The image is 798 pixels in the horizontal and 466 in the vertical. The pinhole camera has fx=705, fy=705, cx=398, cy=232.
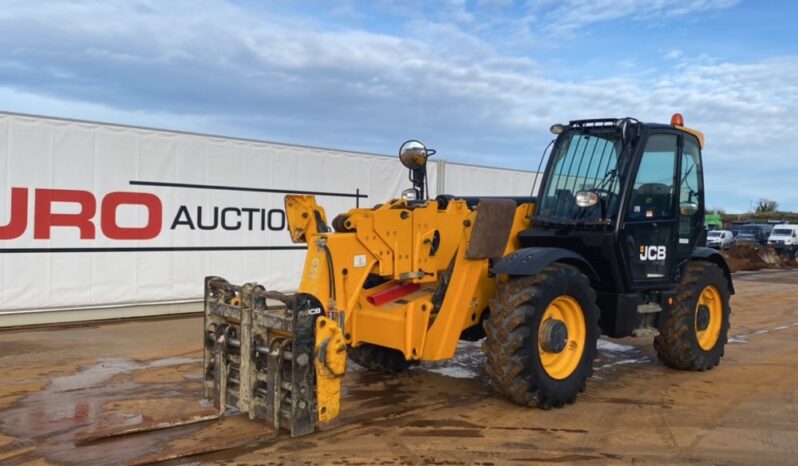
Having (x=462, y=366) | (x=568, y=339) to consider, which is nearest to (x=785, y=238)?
(x=462, y=366)

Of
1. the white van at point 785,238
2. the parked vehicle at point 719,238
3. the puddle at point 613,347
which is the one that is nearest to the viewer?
the puddle at point 613,347

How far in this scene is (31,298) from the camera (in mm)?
9859

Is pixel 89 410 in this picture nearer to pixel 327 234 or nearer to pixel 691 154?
pixel 327 234

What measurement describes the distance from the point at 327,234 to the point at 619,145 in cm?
301

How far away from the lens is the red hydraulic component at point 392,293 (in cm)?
596

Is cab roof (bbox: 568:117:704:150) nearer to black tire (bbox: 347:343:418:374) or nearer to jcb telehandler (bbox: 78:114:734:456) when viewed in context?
jcb telehandler (bbox: 78:114:734:456)

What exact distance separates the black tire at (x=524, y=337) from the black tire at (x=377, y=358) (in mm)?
1547

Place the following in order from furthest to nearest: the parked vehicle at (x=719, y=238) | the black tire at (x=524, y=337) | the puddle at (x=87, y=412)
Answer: the parked vehicle at (x=719, y=238) → the black tire at (x=524, y=337) → the puddle at (x=87, y=412)

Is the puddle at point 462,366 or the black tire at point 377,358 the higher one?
the black tire at point 377,358

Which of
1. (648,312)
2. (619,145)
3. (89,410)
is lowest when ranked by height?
(89,410)

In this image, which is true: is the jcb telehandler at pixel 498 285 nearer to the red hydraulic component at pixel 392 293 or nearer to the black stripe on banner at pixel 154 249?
the red hydraulic component at pixel 392 293

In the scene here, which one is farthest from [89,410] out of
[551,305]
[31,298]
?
[31,298]

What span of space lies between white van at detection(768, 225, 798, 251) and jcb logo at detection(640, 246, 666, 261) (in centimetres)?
3002

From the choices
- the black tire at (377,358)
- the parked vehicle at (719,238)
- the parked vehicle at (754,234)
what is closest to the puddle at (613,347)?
the black tire at (377,358)
